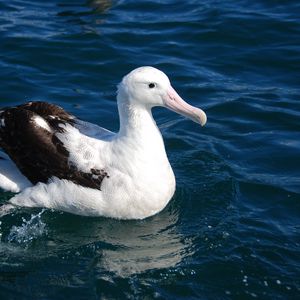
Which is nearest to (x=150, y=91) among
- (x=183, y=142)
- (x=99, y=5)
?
(x=183, y=142)

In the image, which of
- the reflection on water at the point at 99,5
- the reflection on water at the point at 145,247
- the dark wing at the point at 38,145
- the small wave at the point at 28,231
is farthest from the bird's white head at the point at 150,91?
the reflection on water at the point at 99,5

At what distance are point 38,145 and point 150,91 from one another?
151 centimetres

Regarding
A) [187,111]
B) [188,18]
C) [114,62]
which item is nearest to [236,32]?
[188,18]

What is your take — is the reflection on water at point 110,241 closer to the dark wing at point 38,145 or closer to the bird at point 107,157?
the bird at point 107,157

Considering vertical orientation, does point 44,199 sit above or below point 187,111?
below

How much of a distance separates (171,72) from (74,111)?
219 cm

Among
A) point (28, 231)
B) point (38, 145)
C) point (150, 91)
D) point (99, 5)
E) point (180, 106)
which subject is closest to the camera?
point (150, 91)

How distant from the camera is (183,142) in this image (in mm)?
10625

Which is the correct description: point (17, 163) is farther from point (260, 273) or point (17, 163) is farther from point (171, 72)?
point (171, 72)

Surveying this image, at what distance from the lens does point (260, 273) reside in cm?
759

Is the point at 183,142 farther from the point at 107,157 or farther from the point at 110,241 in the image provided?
the point at 110,241

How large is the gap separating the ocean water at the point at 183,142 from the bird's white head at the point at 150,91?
1.37 metres

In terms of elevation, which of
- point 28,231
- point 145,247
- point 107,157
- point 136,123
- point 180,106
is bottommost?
point 145,247

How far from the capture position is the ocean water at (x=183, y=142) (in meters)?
7.59
